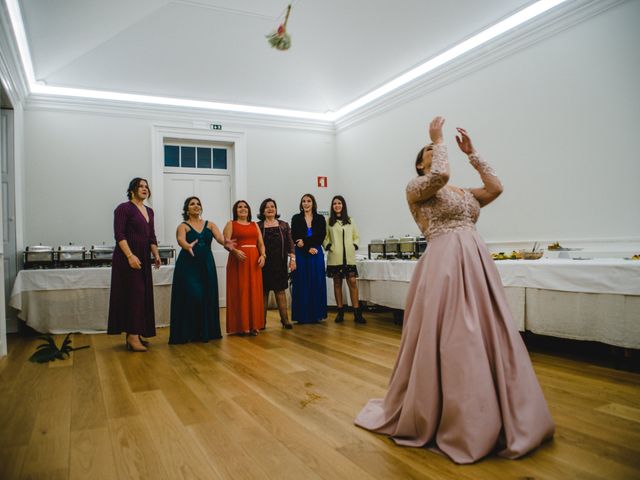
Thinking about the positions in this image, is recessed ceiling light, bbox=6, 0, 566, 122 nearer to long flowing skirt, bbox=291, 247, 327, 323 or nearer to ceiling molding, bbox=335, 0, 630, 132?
ceiling molding, bbox=335, 0, 630, 132

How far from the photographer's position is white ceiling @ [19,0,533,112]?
476 centimetres

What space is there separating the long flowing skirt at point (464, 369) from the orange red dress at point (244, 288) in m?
2.90

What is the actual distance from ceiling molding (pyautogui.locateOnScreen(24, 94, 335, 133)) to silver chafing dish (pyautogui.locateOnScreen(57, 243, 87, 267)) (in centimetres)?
206

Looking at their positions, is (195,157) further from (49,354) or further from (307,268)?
(49,354)

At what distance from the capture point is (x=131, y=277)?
13.3ft

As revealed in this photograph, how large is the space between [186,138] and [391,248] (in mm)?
3513

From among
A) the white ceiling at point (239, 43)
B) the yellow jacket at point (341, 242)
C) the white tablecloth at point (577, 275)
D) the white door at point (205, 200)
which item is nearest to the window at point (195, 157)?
the white door at point (205, 200)

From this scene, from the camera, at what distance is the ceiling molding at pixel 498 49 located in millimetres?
4090

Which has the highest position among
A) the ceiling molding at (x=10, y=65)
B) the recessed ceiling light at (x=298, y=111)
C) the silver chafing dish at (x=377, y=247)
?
the recessed ceiling light at (x=298, y=111)

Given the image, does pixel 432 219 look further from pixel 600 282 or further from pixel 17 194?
pixel 17 194

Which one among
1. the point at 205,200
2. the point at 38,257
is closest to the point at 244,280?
the point at 38,257

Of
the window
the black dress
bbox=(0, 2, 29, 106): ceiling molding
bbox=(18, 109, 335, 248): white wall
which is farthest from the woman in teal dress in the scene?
the window

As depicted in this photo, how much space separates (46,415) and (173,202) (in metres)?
4.65

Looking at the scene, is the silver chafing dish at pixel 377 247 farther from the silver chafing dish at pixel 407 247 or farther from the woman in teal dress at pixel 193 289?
the woman in teal dress at pixel 193 289
